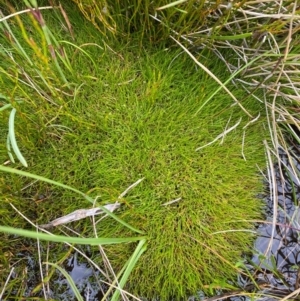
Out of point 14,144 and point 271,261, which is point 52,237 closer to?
point 14,144

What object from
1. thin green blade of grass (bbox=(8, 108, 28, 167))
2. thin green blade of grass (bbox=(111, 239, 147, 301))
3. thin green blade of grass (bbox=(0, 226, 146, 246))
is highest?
thin green blade of grass (bbox=(8, 108, 28, 167))

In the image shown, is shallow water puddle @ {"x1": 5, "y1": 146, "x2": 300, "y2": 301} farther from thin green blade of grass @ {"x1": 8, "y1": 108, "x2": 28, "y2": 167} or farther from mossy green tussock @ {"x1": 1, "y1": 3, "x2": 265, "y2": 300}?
thin green blade of grass @ {"x1": 8, "y1": 108, "x2": 28, "y2": 167}

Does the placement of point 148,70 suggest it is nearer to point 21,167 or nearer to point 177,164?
point 177,164

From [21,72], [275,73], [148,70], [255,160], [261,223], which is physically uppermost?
[21,72]

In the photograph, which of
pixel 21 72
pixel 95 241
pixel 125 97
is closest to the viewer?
pixel 95 241

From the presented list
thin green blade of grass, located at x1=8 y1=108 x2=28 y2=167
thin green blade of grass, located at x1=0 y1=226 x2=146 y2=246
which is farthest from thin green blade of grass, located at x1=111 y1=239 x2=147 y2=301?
thin green blade of grass, located at x1=8 y1=108 x2=28 y2=167

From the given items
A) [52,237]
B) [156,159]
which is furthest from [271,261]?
[52,237]

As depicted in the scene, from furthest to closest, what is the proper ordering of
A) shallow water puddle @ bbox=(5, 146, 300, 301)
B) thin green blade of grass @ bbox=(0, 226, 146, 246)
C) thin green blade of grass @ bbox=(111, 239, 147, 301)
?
shallow water puddle @ bbox=(5, 146, 300, 301) < thin green blade of grass @ bbox=(111, 239, 147, 301) < thin green blade of grass @ bbox=(0, 226, 146, 246)

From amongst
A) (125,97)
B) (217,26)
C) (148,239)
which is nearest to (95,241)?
(148,239)
